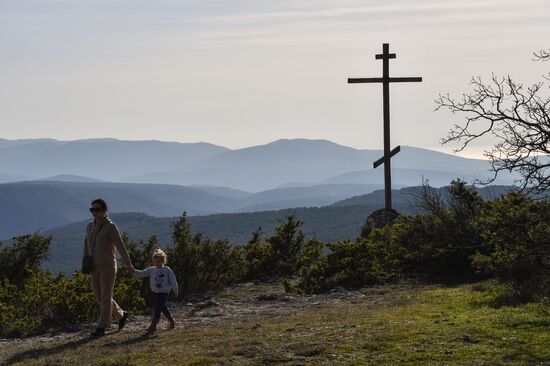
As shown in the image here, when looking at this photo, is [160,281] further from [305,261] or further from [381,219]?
[381,219]

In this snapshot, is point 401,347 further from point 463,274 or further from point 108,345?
point 463,274

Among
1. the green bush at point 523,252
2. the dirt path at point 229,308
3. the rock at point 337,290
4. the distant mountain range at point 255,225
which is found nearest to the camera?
the green bush at point 523,252

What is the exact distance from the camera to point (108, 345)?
11.6 m

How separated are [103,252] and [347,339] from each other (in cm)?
416

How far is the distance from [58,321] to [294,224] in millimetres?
8779

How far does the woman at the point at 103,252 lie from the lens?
1268 centimetres

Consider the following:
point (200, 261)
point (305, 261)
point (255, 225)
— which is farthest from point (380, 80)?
point (255, 225)

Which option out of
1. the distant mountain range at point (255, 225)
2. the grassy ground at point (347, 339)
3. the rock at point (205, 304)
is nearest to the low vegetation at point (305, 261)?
the rock at point (205, 304)

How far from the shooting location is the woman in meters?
12.7

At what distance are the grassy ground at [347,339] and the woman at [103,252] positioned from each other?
0.43m

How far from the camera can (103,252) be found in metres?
12.7

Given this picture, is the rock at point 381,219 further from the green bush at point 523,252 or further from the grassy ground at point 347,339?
the grassy ground at point 347,339

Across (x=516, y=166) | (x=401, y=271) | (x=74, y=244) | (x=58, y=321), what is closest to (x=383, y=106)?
(x=401, y=271)

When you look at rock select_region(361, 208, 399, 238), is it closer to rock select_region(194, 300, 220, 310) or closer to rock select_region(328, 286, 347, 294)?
rock select_region(328, 286, 347, 294)
